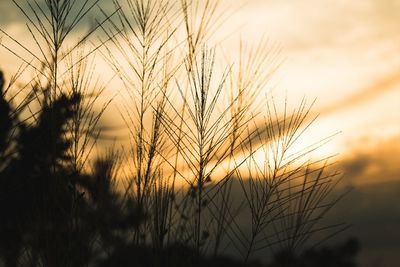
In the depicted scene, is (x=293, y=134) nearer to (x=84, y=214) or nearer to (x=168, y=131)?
(x=168, y=131)

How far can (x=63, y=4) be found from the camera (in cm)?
267

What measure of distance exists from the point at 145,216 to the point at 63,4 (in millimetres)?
1089

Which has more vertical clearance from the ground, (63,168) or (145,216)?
(63,168)

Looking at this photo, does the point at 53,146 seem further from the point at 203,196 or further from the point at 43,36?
the point at 203,196

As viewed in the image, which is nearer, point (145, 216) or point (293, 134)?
point (145, 216)

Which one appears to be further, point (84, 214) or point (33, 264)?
point (84, 214)

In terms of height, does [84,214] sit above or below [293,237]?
above

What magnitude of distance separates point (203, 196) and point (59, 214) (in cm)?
69

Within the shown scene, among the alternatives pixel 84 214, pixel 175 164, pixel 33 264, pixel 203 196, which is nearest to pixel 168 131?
pixel 175 164

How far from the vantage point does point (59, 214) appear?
266cm

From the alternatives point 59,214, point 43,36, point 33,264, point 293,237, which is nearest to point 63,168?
point 59,214

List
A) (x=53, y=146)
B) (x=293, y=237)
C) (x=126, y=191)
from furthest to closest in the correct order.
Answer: (x=126, y=191), (x=293, y=237), (x=53, y=146)

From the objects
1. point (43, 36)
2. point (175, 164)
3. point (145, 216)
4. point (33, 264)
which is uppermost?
point (43, 36)

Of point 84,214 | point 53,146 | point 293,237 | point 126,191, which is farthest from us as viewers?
point 126,191
